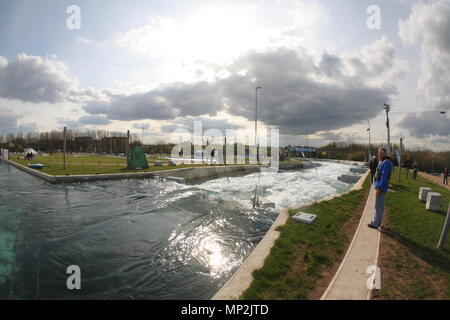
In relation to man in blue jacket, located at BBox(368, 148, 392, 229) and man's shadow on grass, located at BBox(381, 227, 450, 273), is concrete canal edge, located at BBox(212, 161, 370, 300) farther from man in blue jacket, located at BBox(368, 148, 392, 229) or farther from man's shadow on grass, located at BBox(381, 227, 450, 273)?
man's shadow on grass, located at BBox(381, 227, 450, 273)

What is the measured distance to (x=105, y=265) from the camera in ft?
16.9

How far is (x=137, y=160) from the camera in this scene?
→ 2155 centimetres

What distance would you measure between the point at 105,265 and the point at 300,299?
15.0 ft

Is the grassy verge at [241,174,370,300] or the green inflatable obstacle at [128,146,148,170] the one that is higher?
the green inflatable obstacle at [128,146,148,170]

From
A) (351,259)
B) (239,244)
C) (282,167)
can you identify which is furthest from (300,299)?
(282,167)

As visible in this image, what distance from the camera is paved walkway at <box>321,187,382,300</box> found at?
3.30m

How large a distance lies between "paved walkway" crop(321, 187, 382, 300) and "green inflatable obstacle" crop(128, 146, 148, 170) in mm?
20131

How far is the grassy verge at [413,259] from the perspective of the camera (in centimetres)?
344

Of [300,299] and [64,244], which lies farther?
[64,244]

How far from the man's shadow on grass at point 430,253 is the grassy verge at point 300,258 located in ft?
3.90

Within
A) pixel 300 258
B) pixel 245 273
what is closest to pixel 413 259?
pixel 300 258

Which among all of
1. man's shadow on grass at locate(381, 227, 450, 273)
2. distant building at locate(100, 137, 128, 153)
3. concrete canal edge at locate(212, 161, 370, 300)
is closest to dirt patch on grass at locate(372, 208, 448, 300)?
man's shadow on grass at locate(381, 227, 450, 273)

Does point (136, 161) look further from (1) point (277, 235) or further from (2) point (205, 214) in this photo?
(1) point (277, 235)

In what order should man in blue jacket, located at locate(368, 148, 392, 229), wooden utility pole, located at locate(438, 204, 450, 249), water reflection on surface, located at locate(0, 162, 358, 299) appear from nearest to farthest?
water reflection on surface, located at locate(0, 162, 358, 299)
wooden utility pole, located at locate(438, 204, 450, 249)
man in blue jacket, located at locate(368, 148, 392, 229)
